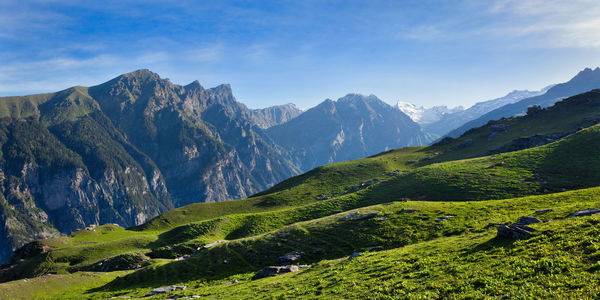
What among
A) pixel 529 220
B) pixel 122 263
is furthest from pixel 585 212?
pixel 122 263

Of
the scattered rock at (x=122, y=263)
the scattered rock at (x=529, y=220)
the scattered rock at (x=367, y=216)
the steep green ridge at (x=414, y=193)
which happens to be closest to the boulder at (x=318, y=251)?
the scattered rock at (x=367, y=216)

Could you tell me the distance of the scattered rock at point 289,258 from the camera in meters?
46.6

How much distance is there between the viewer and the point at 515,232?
89.2 feet

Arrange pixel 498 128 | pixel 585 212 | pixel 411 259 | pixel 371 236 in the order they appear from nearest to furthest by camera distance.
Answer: pixel 411 259 < pixel 585 212 < pixel 371 236 < pixel 498 128

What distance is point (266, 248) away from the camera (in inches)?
2098

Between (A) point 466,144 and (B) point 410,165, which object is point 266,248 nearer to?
(B) point 410,165

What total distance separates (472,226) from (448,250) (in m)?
16.0

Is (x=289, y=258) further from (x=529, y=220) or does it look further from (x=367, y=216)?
(x=529, y=220)

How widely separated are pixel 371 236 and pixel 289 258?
1443 centimetres

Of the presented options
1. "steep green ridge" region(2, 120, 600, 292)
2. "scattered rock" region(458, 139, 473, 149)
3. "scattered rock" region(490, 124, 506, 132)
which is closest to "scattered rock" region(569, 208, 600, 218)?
"steep green ridge" region(2, 120, 600, 292)

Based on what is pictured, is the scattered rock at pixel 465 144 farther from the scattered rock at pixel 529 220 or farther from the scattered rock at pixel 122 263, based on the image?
the scattered rock at pixel 122 263

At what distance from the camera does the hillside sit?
24.5 meters

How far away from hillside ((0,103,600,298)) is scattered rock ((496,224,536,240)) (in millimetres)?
984

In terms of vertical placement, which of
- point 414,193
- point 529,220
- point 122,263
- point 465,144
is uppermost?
point 465,144
